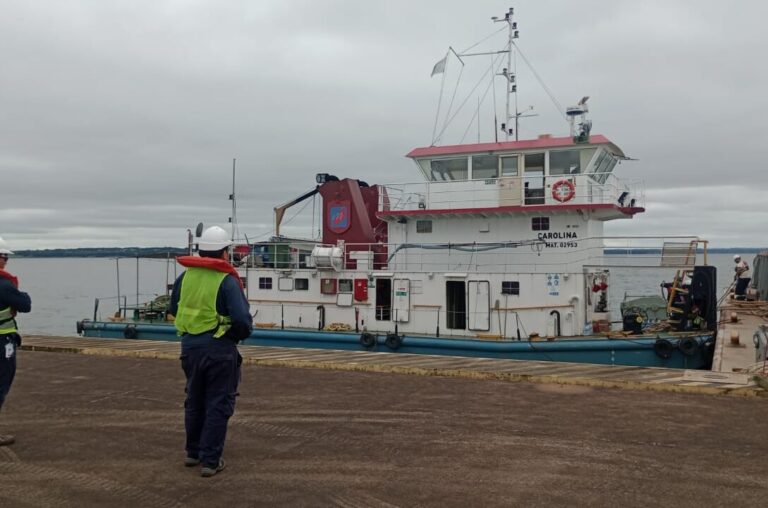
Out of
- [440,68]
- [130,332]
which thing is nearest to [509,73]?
[440,68]

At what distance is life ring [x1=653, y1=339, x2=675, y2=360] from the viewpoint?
11.9 metres

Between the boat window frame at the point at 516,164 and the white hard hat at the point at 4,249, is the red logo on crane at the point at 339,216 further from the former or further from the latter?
the white hard hat at the point at 4,249

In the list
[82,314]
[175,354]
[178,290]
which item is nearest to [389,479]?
[178,290]

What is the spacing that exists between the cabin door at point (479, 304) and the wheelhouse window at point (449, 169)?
117 inches

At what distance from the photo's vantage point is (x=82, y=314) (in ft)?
158

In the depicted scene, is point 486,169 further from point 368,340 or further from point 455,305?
point 368,340

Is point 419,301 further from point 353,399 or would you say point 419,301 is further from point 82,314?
point 82,314

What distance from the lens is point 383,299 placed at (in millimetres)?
14812

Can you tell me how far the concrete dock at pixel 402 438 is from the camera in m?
3.73

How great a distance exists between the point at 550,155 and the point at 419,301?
463cm

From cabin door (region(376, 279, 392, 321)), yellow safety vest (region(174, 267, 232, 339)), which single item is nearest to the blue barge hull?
cabin door (region(376, 279, 392, 321))

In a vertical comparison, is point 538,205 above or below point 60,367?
above

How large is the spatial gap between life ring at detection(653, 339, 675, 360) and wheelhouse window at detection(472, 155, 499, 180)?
5303mm

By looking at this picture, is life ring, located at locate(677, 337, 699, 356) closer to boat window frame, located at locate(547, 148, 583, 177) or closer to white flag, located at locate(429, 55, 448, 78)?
boat window frame, located at locate(547, 148, 583, 177)
